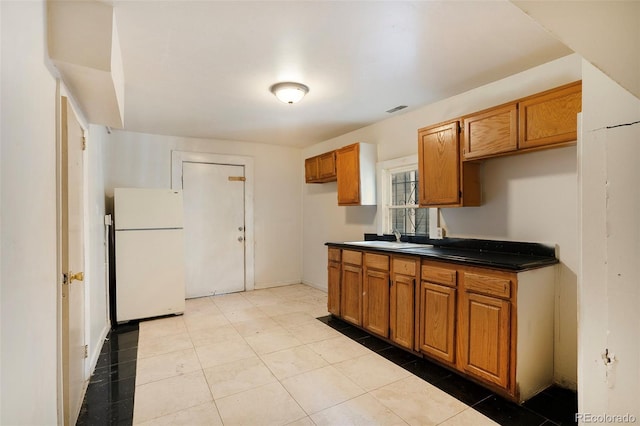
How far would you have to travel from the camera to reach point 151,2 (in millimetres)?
1673

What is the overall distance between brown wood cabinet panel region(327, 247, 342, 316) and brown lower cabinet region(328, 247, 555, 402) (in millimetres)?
602

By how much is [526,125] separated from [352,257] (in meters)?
1.94

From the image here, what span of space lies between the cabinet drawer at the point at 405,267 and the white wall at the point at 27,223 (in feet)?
7.85

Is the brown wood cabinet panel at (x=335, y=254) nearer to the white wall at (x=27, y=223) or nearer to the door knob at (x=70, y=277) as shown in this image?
the door knob at (x=70, y=277)

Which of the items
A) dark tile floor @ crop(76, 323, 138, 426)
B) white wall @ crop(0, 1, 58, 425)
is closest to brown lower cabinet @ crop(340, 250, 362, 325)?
dark tile floor @ crop(76, 323, 138, 426)

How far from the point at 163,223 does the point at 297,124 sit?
2.08 metres

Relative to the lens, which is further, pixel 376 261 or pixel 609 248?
pixel 376 261

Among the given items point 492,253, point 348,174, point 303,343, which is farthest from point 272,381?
point 348,174

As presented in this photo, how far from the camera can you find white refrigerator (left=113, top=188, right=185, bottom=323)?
3.62 m

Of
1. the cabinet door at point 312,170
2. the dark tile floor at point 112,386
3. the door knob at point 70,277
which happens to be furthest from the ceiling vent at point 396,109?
the dark tile floor at point 112,386

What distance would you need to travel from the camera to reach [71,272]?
1809 millimetres

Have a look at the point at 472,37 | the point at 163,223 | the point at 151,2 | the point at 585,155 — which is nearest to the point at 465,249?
the point at 472,37

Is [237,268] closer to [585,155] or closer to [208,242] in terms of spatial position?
[208,242]

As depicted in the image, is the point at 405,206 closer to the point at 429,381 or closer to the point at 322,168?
the point at 322,168
